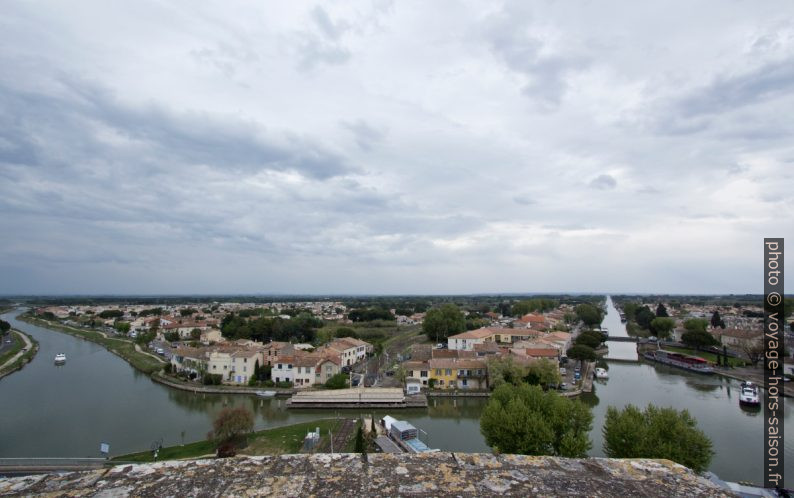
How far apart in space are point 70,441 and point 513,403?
1667 centimetres

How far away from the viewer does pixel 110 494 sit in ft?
6.17

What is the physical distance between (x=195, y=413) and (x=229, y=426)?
7.24 m

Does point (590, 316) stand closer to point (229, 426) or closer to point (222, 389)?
point (222, 389)

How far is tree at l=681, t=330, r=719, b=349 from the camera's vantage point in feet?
111

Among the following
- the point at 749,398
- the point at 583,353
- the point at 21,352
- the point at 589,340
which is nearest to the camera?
the point at 749,398

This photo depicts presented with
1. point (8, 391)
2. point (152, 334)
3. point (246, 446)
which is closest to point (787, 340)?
point (246, 446)

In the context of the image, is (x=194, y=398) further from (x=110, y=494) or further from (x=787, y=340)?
(x=787, y=340)

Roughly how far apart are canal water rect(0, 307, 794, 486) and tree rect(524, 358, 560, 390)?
2001 mm

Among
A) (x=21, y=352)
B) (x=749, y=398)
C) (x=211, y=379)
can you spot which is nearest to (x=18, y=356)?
(x=21, y=352)

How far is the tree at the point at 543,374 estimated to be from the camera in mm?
21703

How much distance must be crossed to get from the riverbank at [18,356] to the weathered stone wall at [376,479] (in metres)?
35.7

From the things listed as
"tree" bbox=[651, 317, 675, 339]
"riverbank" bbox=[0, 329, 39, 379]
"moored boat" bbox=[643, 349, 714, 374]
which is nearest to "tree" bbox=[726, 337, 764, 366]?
"moored boat" bbox=[643, 349, 714, 374]

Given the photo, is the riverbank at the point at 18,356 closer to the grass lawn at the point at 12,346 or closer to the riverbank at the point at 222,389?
the grass lawn at the point at 12,346

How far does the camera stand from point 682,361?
30797 millimetres
